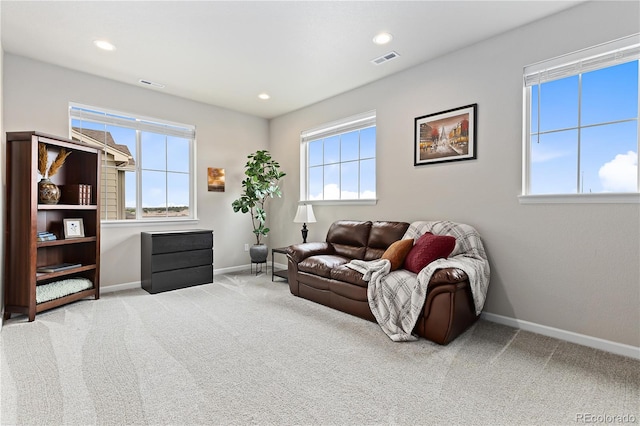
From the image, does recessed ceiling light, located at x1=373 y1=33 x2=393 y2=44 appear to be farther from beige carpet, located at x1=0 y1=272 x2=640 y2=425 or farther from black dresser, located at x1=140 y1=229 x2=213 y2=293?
black dresser, located at x1=140 y1=229 x2=213 y2=293

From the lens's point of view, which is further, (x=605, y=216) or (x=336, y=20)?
(x=336, y=20)

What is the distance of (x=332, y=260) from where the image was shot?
374 cm

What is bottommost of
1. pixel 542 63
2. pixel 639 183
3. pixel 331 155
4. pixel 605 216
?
pixel 605 216

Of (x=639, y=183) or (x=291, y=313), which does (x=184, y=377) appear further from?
(x=639, y=183)

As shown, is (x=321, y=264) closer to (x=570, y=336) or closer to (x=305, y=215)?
(x=305, y=215)

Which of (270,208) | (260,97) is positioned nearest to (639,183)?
(260,97)

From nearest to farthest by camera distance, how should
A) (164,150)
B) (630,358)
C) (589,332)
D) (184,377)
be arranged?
(184,377) < (630,358) < (589,332) < (164,150)

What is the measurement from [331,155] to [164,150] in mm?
2532

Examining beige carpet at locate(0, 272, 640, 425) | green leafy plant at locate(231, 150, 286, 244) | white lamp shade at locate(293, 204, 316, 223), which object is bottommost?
beige carpet at locate(0, 272, 640, 425)

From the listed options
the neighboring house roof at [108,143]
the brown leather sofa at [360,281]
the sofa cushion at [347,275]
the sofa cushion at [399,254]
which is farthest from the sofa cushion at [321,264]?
the neighboring house roof at [108,143]

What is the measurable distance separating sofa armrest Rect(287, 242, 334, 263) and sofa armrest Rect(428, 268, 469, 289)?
1785 mm

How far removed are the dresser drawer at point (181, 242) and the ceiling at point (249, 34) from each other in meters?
2.07

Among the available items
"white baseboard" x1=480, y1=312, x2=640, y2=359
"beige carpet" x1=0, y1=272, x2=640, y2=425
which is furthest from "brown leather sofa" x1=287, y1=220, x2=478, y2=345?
"white baseboard" x1=480, y1=312, x2=640, y2=359

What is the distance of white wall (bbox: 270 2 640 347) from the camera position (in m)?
2.45
